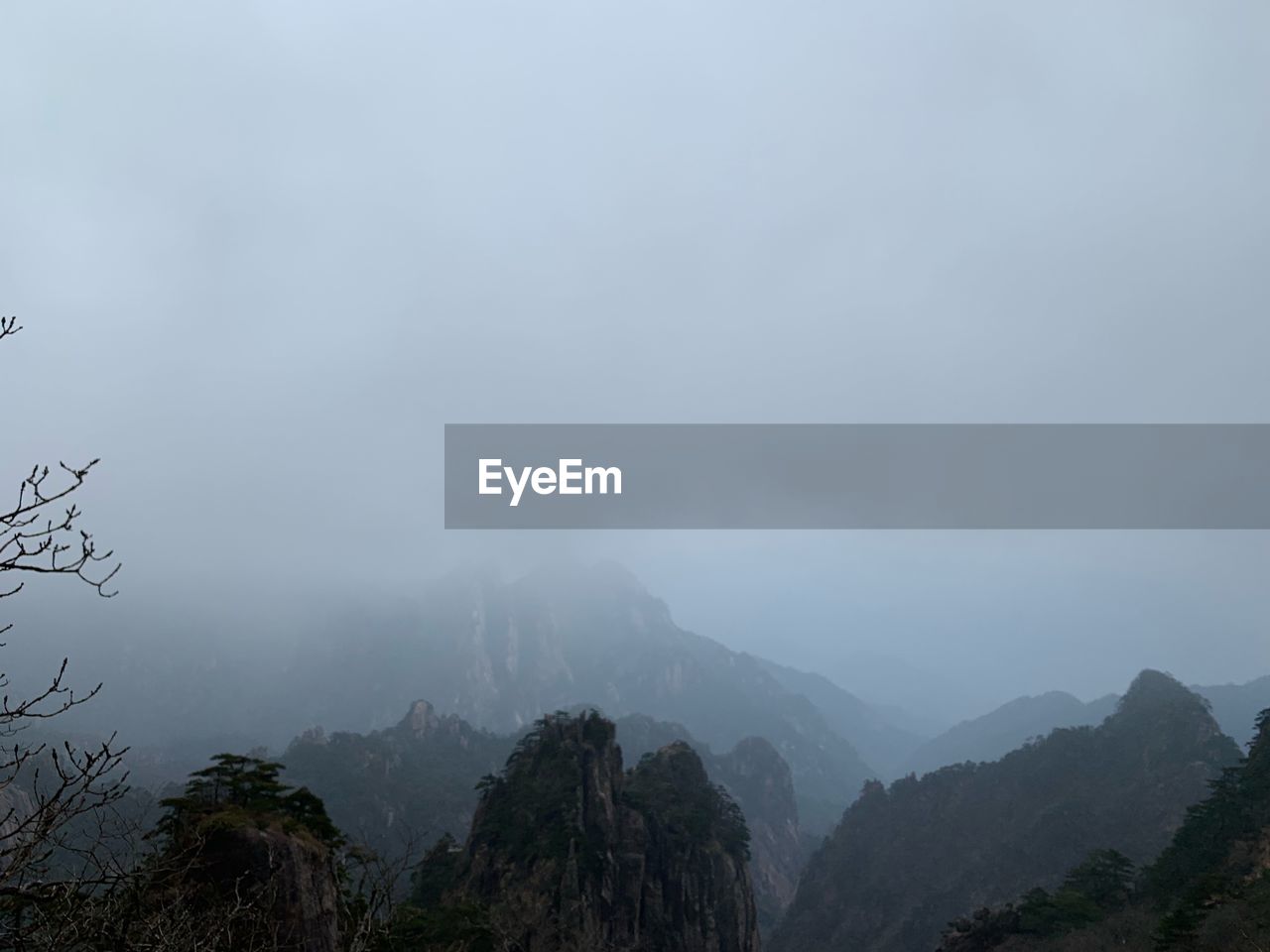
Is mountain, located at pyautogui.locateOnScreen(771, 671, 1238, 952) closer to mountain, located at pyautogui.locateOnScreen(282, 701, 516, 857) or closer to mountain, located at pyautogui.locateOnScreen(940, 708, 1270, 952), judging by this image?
mountain, located at pyautogui.locateOnScreen(940, 708, 1270, 952)

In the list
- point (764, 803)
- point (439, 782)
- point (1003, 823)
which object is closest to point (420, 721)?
point (439, 782)

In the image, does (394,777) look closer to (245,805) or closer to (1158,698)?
(245,805)

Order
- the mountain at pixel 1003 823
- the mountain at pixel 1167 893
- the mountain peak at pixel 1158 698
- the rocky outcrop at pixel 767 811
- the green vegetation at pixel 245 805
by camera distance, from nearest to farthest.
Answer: the green vegetation at pixel 245 805, the mountain at pixel 1167 893, the mountain at pixel 1003 823, the mountain peak at pixel 1158 698, the rocky outcrop at pixel 767 811

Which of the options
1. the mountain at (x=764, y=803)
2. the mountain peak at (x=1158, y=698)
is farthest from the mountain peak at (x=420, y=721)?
the mountain peak at (x=1158, y=698)

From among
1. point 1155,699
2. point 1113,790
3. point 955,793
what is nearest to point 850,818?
point 955,793

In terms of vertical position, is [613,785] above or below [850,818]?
above

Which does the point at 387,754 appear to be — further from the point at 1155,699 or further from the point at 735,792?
the point at 1155,699

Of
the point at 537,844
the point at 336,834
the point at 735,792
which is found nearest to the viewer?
the point at 336,834

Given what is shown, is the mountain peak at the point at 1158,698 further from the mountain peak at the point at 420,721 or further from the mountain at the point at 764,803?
the mountain peak at the point at 420,721
